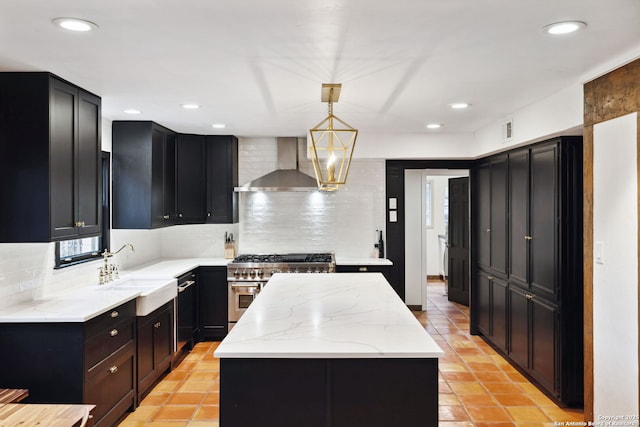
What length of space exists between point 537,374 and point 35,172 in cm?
422

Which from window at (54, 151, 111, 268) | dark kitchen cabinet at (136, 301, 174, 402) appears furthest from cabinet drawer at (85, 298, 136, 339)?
window at (54, 151, 111, 268)

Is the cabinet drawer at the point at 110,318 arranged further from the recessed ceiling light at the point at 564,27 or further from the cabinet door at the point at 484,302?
the cabinet door at the point at 484,302

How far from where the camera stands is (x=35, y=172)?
2.85 m

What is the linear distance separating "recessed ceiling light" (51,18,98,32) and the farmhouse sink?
2087 mm

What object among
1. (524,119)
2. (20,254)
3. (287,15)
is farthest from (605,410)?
(20,254)

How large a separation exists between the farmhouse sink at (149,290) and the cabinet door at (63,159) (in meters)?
0.76

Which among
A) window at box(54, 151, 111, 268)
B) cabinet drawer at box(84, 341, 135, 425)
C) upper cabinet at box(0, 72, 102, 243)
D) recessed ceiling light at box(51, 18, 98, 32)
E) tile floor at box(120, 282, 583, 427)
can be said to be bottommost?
tile floor at box(120, 282, 583, 427)

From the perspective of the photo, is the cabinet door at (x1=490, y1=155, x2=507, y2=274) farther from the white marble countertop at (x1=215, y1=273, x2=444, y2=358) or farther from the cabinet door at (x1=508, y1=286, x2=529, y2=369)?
the white marble countertop at (x1=215, y1=273, x2=444, y2=358)

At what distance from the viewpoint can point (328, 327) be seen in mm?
2383

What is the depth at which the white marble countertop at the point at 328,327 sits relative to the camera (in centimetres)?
200

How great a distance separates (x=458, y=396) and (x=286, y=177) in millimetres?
3134

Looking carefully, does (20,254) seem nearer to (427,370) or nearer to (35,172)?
(35,172)

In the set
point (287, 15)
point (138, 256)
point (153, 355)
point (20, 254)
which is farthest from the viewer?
point (138, 256)

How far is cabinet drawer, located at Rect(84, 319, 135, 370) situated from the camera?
111 inches
